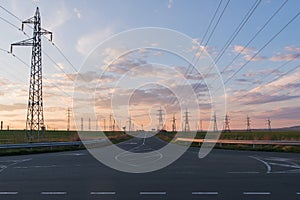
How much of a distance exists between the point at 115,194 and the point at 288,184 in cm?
513

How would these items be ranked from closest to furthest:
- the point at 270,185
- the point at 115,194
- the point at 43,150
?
the point at 115,194 < the point at 270,185 < the point at 43,150

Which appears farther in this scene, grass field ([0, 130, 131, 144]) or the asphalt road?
grass field ([0, 130, 131, 144])

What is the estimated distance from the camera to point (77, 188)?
9359 mm

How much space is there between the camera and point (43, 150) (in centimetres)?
2842

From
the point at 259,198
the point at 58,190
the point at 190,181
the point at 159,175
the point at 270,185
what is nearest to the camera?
the point at 259,198

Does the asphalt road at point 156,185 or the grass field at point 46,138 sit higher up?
the grass field at point 46,138

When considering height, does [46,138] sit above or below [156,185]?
above

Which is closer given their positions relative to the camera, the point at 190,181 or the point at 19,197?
the point at 19,197

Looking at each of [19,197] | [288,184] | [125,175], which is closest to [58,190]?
[19,197]

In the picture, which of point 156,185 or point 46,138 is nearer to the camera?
point 156,185

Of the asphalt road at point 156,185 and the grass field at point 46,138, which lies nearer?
the asphalt road at point 156,185

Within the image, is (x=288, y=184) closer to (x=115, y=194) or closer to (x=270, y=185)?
(x=270, y=185)


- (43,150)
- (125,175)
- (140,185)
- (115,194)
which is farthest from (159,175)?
(43,150)

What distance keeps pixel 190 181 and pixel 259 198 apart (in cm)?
306
